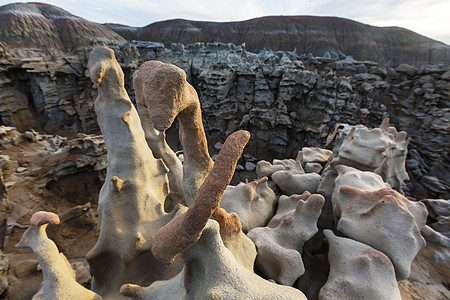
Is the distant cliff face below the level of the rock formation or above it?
above

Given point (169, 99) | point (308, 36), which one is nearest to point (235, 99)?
point (169, 99)

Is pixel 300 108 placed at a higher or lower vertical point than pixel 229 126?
higher

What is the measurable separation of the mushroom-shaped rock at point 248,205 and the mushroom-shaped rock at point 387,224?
0.89m

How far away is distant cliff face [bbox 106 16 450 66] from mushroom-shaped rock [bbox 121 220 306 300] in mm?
37769

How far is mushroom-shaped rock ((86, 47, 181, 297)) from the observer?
2336 mm

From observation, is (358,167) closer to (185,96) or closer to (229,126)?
(185,96)

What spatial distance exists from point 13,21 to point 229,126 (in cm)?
2439

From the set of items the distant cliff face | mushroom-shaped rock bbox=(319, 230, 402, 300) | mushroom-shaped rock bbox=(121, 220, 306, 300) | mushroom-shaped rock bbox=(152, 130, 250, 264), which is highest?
the distant cliff face

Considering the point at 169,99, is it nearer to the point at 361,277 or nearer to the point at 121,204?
the point at 121,204

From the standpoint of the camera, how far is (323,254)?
2.38 meters

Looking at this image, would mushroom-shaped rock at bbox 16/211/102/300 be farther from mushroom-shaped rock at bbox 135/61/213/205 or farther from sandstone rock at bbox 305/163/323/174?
sandstone rock at bbox 305/163/323/174

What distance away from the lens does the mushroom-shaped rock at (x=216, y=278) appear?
131cm

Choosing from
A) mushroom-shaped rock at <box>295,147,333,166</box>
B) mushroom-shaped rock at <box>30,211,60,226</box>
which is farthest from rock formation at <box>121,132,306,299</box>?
mushroom-shaped rock at <box>295,147,333,166</box>

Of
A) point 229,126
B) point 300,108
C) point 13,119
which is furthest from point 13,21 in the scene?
point 300,108
